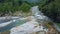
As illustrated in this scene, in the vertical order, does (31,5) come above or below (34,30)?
above

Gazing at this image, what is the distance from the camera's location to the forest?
10.7 m

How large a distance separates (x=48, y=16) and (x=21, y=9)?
317 centimetres

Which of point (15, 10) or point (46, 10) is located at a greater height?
point (15, 10)

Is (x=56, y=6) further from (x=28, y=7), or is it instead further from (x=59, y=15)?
(x=28, y=7)

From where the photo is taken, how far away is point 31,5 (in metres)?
15.7

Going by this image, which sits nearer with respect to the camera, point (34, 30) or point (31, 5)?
point (34, 30)

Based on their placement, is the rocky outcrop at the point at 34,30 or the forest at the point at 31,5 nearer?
the rocky outcrop at the point at 34,30

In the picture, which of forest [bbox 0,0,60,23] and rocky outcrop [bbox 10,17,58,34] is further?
forest [bbox 0,0,60,23]

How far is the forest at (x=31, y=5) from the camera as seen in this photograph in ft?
35.1

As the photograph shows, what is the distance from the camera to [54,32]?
8.90m

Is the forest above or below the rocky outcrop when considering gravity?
above

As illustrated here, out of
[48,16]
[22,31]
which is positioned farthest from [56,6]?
[22,31]

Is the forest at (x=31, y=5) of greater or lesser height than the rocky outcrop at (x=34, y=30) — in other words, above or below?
above

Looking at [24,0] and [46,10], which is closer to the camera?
→ [46,10]
